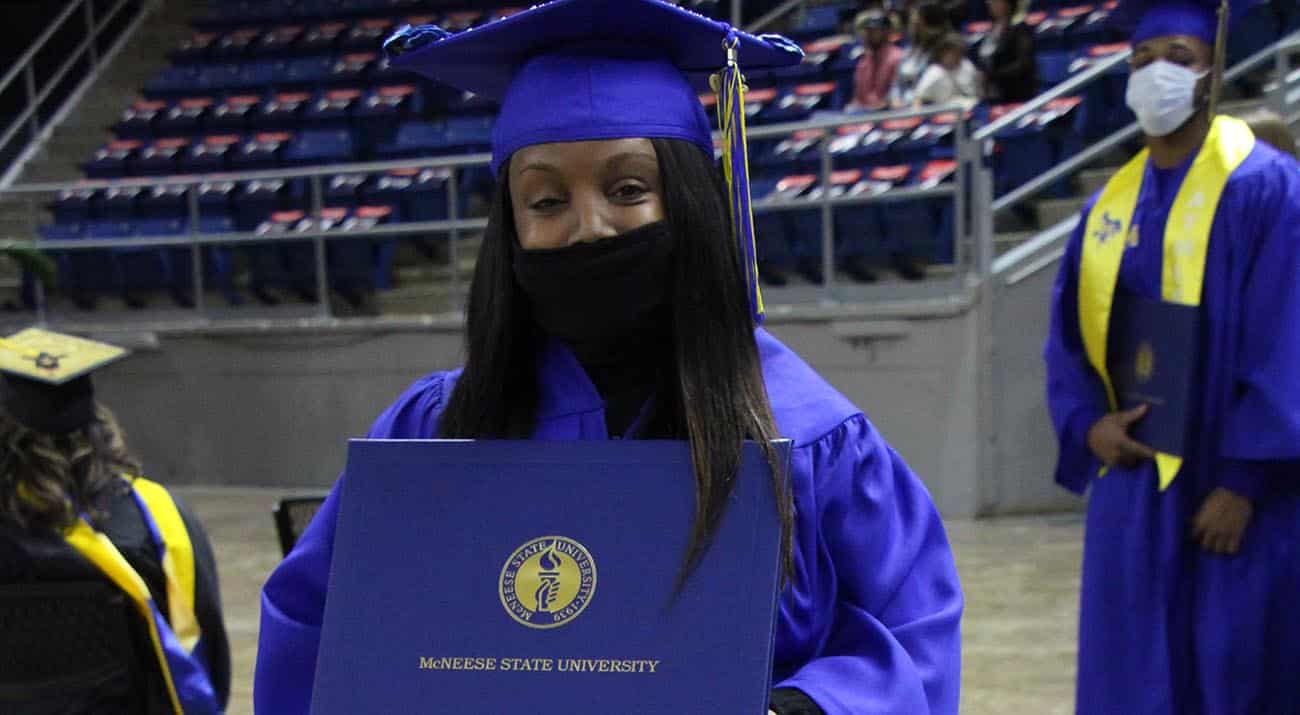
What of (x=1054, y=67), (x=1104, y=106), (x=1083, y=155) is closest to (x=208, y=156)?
(x=1054, y=67)

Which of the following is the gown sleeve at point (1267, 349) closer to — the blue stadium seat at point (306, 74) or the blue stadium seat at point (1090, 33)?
the blue stadium seat at point (1090, 33)

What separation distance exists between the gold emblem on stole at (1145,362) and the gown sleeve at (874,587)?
2043 mm

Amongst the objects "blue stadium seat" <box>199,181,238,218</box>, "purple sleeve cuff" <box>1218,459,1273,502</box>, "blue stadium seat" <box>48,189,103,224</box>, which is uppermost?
"purple sleeve cuff" <box>1218,459,1273,502</box>

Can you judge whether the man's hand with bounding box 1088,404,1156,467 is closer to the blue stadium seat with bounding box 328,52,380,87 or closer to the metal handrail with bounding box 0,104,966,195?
the metal handrail with bounding box 0,104,966,195

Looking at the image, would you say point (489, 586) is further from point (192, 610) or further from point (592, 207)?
point (192, 610)

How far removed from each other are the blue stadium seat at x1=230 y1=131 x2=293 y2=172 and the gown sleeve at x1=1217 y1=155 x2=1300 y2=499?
9.35 meters

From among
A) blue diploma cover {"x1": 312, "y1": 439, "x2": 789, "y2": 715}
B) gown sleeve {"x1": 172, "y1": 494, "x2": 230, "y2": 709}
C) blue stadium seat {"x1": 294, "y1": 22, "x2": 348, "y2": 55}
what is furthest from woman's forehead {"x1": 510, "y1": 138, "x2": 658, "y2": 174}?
blue stadium seat {"x1": 294, "y1": 22, "x2": 348, "y2": 55}

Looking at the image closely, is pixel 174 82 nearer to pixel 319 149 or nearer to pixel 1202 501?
pixel 319 149

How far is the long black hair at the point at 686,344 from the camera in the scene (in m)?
1.50

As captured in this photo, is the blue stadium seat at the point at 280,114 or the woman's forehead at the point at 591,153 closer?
the woman's forehead at the point at 591,153

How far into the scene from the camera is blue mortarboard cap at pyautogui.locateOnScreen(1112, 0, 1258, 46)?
11.7ft

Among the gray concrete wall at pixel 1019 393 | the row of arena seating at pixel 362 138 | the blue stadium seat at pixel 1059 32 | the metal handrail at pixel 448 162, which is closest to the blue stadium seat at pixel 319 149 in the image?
the row of arena seating at pixel 362 138

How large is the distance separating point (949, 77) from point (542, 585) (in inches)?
311

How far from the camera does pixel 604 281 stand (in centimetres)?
158
